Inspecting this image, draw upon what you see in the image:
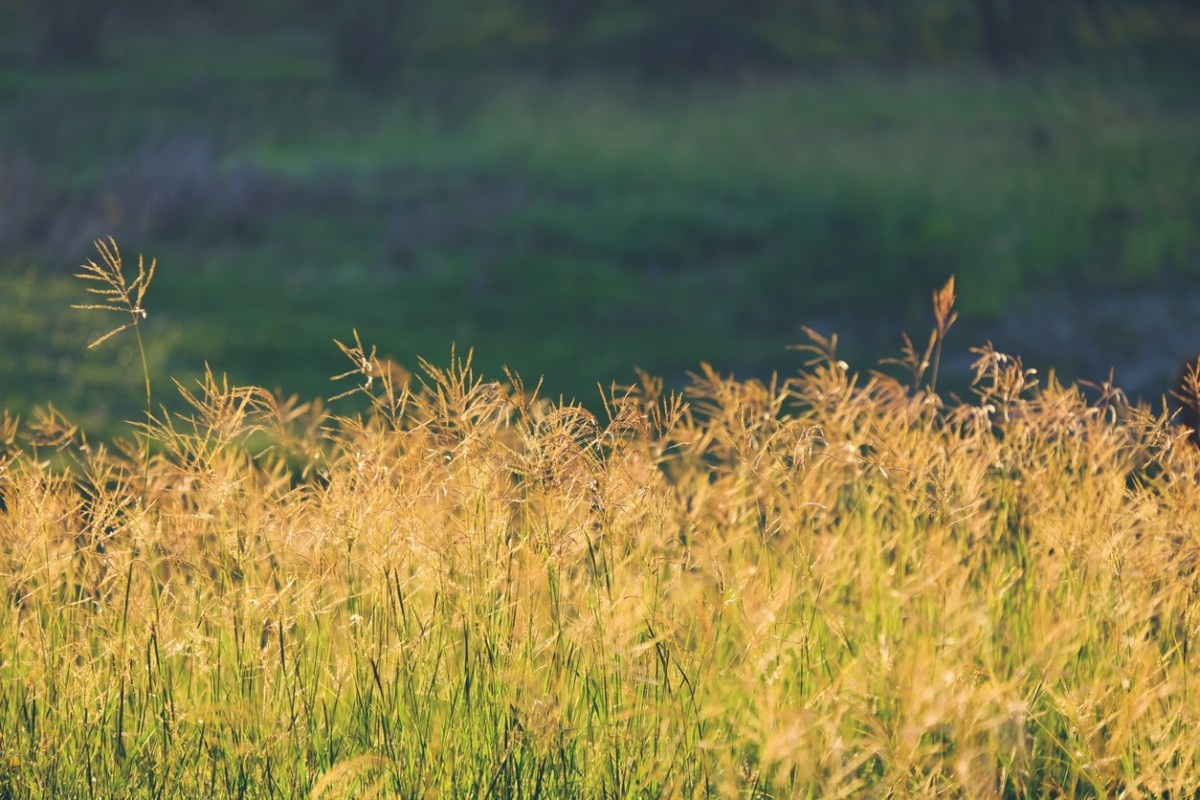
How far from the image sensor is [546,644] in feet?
9.06

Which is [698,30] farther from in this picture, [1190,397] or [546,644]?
[546,644]

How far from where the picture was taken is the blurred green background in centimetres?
980

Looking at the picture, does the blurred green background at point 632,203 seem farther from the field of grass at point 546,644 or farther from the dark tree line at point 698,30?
the field of grass at point 546,644

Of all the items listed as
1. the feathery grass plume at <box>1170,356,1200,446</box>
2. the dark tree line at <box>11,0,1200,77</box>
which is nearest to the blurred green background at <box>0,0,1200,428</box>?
the dark tree line at <box>11,0,1200,77</box>

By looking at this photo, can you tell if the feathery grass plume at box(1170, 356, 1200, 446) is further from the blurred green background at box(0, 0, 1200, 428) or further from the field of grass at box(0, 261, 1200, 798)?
the blurred green background at box(0, 0, 1200, 428)

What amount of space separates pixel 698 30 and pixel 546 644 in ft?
73.6

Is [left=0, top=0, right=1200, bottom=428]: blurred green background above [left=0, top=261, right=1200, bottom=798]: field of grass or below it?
above

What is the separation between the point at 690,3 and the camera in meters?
25.2

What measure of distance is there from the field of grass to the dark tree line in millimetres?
20075

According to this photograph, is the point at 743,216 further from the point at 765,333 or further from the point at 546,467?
the point at 546,467

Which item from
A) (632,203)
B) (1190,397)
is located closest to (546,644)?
(1190,397)

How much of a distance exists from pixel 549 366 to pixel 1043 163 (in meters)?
8.00

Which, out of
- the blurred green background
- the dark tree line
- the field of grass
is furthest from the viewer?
the dark tree line

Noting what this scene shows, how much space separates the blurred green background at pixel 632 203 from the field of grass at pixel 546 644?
4.77 meters
